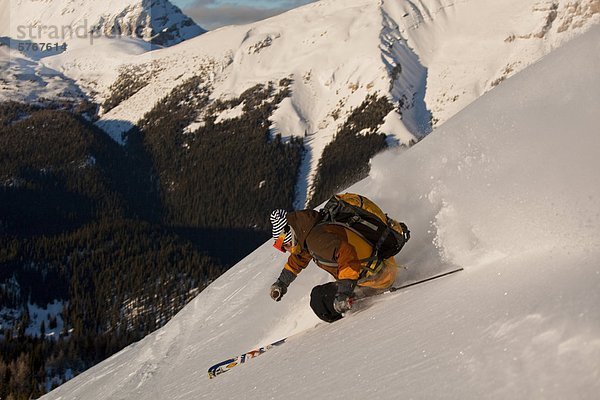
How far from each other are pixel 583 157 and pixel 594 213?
0.72 metres

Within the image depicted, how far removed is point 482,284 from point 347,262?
1930mm

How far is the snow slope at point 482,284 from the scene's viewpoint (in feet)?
11.5

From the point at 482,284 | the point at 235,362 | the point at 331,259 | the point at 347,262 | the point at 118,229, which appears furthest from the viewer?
the point at 118,229

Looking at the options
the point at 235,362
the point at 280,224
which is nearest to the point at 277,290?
the point at 280,224

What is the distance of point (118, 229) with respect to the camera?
143m

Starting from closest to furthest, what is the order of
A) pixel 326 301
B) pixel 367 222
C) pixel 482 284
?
pixel 482 284 < pixel 367 222 < pixel 326 301

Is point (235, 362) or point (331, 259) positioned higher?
point (331, 259)

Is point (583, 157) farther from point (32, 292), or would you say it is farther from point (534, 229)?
point (32, 292)

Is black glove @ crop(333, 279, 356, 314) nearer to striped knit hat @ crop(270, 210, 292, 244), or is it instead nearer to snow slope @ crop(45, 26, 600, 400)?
snow slope @ crop(45, 26, 600, 400)

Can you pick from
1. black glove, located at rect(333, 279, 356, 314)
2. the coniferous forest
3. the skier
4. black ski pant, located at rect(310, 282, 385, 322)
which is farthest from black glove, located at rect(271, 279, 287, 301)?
the coniferous forest

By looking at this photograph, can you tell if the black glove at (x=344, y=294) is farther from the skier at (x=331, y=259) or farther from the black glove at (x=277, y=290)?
the black glove at (x=277, y=290)

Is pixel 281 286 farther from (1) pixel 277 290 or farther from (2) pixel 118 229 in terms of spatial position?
(2) pixel 118 229

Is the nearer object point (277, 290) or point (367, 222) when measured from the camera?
point (367, 222)

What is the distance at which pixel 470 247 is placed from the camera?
607 centimetres
